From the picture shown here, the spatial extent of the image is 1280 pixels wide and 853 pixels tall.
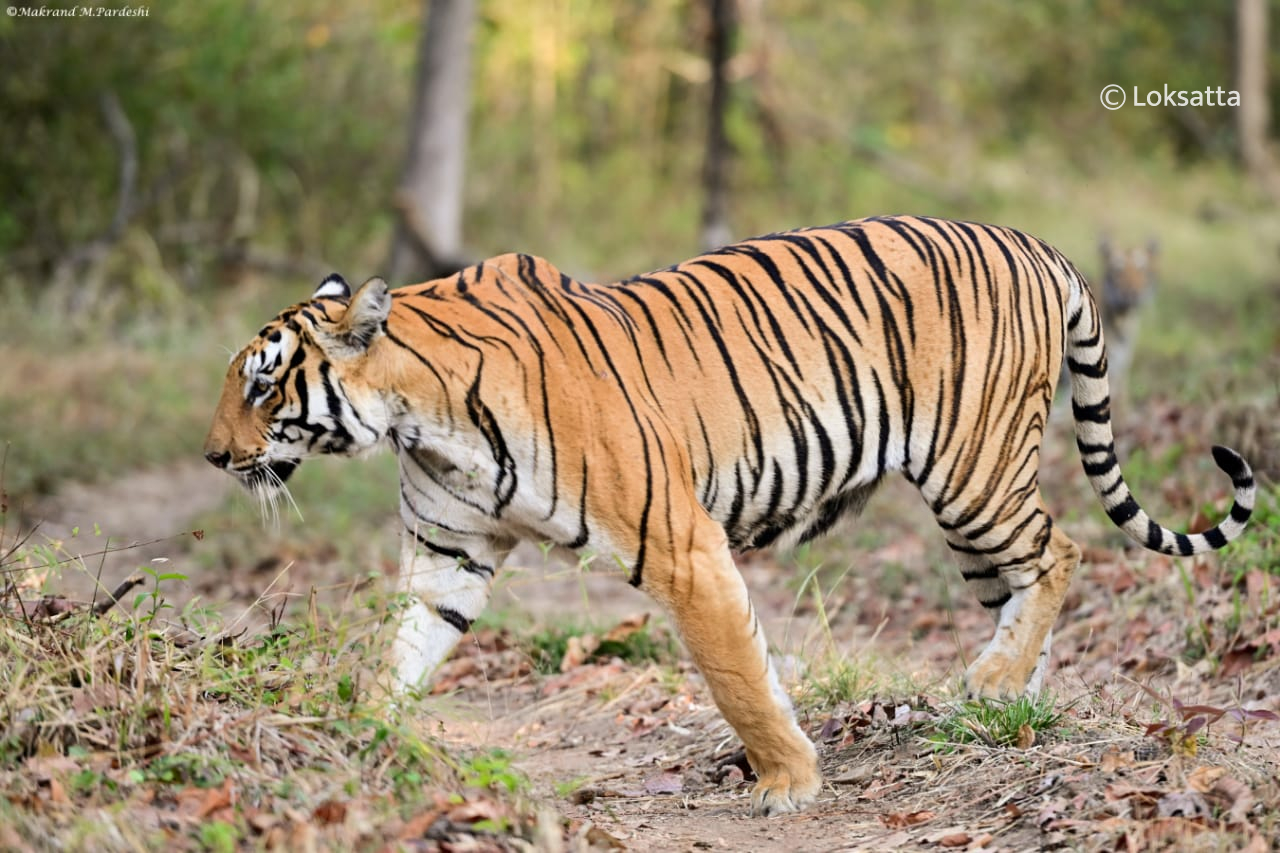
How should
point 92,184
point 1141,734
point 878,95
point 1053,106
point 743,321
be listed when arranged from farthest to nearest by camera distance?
point 1053,106 → point 878,95 → point 92,184 → point 743,321 → point 1141,734

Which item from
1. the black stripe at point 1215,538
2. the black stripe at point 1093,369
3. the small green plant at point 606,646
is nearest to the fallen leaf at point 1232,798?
the black stripe at point 1215,538

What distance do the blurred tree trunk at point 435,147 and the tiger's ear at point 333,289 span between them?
9559 millimetres

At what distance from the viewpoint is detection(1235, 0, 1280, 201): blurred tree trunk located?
68.6ft

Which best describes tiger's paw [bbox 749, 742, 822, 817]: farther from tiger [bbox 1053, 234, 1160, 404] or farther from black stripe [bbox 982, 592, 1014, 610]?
tiger [bbox 1053, 234, 1160, 404]

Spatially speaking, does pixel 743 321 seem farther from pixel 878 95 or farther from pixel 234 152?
pixel 878 95

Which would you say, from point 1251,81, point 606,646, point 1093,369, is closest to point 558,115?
point 1251,81

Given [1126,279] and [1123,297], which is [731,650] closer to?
[1123,297]

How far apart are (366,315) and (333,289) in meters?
0.43

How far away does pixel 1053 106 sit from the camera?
2412 cm

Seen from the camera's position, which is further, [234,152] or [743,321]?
[234,152]

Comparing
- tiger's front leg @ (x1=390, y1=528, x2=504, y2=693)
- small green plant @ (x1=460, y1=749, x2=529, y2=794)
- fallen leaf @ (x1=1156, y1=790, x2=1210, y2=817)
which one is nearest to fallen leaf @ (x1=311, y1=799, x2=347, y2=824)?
small green plant @ (x1=460, y1=749, x2=529, y2=794)

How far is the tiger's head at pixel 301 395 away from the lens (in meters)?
3.74

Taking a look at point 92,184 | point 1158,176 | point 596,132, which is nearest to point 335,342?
point 92,184

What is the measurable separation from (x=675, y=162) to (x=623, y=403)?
15.1m
